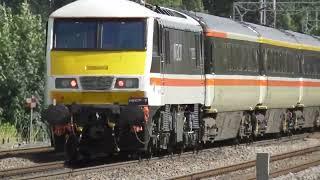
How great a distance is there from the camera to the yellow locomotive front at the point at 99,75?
1611 centimetres

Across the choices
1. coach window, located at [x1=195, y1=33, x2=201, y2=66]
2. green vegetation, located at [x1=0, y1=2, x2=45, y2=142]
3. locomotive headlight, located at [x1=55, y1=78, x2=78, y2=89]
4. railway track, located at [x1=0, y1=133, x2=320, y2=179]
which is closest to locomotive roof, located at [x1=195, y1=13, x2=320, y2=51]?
coach window, located at [x1=195, y1=33, x2=201, y2=66]

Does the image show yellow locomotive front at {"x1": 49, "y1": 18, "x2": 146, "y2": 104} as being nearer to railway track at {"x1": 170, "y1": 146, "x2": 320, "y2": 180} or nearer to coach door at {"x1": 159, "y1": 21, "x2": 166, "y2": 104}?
coach door at {"x1": 159, "y1": 21, "x2": 166, "y2": 104}

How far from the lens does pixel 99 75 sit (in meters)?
16.2

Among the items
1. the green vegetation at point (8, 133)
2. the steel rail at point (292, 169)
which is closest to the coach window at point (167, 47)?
the steel rail at point (292, 169)

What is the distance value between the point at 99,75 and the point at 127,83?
23.1 inches

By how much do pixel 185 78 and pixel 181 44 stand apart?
773 mm

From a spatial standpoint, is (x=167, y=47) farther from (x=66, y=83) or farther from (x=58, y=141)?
(x=58, y=141)

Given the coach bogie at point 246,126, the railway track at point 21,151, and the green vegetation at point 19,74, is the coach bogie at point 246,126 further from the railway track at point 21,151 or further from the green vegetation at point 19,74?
the green vegetation at point 19,74

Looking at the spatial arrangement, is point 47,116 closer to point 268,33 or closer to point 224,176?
point 224,176

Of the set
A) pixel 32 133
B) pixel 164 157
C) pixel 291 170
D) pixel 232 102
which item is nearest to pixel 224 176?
pixel 291 170

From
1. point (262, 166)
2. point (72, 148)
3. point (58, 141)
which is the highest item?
point (262, 166)

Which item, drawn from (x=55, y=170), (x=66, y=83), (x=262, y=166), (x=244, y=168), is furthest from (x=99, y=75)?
(x=262, y=166)

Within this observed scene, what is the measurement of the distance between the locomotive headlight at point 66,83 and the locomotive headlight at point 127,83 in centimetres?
88

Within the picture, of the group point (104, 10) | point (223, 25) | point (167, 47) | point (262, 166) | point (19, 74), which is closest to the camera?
point (262, 166)
